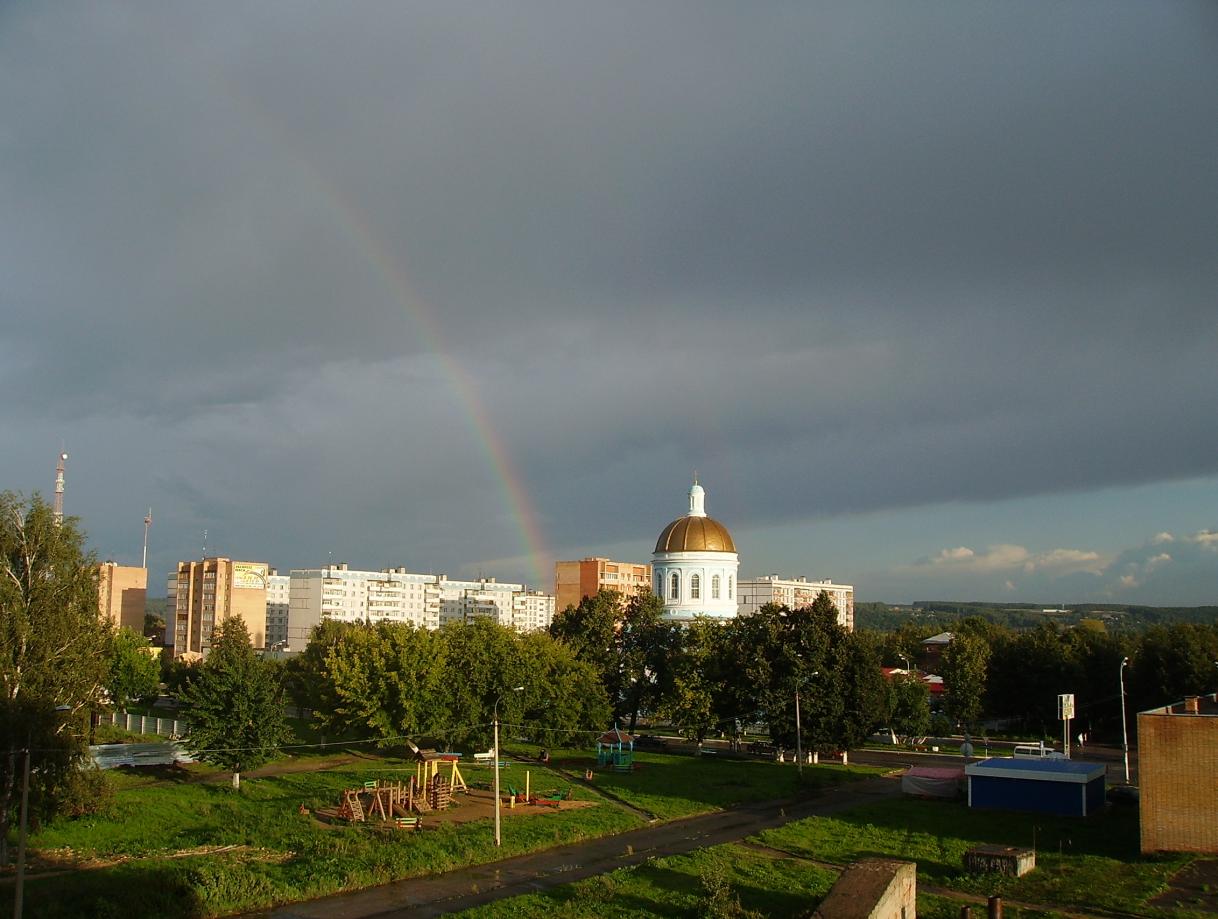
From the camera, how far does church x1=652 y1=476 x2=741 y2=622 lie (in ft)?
292

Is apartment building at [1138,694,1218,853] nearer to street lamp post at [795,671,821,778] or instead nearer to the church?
street lamp post at [795,671,821,778]

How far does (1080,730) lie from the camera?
70312mm

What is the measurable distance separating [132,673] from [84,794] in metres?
54.1

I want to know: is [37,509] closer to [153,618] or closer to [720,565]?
[720,565]

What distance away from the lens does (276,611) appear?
186 meters

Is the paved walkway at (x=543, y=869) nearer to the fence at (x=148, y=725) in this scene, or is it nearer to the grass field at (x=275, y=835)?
the grass field at (x=275, y=835)

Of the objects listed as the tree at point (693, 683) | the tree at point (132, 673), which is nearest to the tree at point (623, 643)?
the tree at point (693, 683)

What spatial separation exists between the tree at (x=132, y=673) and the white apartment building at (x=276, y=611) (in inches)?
3919

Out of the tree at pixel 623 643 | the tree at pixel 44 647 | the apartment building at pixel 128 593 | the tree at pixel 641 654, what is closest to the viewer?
the tree at pixel 44 647

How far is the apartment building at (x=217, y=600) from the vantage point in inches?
5650

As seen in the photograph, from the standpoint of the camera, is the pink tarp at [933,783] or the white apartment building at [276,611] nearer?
the pink tarp at [933,783]

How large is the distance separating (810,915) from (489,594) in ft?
593

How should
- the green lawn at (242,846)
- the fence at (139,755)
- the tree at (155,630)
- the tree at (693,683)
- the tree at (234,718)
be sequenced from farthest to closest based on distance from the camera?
the tree at (155,630) → the tree at (693,683) → the fence at (139,755) → the tree at (234,718) → the green lawn at (242,846)

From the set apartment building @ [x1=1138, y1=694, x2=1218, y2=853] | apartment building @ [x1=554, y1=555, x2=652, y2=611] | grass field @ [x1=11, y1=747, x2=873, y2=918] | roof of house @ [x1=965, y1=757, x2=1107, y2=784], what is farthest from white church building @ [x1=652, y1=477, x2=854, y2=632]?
apartment building @ [x1=554, y1=555, x2=652, y2=611]
